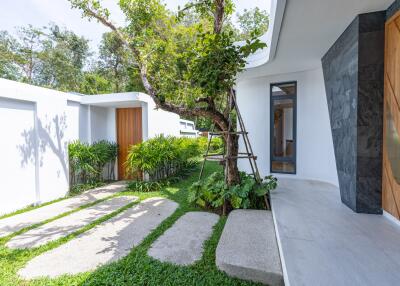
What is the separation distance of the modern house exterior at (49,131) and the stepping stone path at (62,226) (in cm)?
148

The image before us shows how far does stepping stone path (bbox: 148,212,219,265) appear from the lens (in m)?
2.78

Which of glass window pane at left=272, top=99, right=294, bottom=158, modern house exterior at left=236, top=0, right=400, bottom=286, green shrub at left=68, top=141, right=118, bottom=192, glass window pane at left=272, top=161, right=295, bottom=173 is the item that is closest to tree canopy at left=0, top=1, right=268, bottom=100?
green shrub at left=68, top=141, right=118, bottom=192

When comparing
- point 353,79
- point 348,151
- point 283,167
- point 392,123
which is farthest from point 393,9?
point 283,167

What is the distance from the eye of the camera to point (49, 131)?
5551 mm

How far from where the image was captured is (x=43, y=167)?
5.31m

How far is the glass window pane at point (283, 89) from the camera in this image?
247 inches

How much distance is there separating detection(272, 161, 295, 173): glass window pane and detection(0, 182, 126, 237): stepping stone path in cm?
484

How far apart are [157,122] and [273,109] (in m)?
4.41

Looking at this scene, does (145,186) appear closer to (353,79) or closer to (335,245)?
(335,245)

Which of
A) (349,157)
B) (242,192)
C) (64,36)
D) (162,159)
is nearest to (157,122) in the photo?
(162,159)

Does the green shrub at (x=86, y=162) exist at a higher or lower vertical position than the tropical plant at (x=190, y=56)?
Result: lower

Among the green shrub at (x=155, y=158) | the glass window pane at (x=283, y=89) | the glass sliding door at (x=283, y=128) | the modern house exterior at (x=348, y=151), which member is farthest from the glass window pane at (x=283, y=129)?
the green shrub at (x=155, y=158)

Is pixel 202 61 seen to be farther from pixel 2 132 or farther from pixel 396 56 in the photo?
pixel 2 132

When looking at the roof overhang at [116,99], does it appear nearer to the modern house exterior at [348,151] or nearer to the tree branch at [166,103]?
the tree branch at [166,103]
